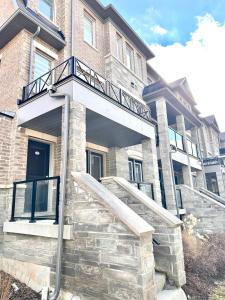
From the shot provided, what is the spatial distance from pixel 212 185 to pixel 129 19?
16.7m

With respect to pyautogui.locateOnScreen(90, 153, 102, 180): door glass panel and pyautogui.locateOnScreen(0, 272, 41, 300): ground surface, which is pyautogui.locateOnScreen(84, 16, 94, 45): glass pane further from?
pyautogui.locateOnScreen(0, 272, 41, 300): ground surface

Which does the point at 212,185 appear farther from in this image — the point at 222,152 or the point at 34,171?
the point at 34,171

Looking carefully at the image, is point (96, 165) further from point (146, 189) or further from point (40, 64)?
point (40, 64)

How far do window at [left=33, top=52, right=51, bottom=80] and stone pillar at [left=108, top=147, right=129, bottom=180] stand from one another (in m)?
4.45

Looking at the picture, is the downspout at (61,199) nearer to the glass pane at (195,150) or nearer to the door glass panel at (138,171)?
the door glass panel at (138,171)

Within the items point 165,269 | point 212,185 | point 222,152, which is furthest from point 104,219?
point 222,152

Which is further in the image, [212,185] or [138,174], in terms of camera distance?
[212,185]

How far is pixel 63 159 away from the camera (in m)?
4.70

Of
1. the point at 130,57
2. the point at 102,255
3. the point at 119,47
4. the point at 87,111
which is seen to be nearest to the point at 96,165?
A: the point at 87,111

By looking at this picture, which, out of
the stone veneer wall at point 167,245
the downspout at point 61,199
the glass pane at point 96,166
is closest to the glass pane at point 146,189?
the stone veneer wall at point 167,245

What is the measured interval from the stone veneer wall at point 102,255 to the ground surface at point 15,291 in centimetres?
90

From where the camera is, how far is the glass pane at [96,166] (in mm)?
9391

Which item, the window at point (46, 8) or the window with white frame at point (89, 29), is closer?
the window at point (46, 8)

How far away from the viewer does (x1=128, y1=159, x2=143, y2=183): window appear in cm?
1104
